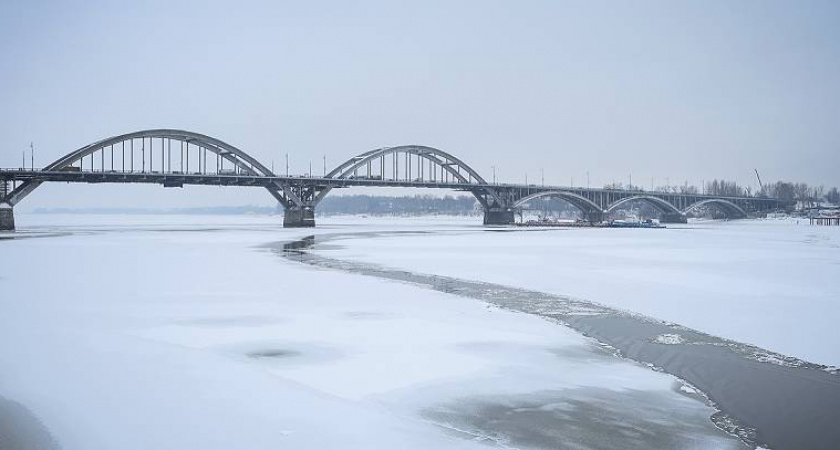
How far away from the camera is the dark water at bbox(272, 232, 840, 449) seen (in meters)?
7.50

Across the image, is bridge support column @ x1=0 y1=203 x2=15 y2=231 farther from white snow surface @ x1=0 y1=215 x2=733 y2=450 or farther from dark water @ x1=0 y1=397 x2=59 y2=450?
dark water @ x1=0 y1=397 x2=59 y2=450

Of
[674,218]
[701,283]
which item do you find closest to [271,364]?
[701,283]

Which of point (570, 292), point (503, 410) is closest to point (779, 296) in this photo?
point (570, 292)

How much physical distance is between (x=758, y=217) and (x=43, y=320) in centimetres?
18890

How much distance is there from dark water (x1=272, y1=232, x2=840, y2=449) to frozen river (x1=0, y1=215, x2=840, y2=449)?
0.46 meters

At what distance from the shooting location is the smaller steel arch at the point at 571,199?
399 feet

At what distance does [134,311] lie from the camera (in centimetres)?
1519

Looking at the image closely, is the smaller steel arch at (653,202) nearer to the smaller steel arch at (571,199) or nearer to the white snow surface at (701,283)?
the smaller steel arch at (571,199)

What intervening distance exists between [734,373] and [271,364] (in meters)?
7.30

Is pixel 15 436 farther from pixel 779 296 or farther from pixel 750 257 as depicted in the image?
pixel 750 257

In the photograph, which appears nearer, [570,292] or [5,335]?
[5,335]

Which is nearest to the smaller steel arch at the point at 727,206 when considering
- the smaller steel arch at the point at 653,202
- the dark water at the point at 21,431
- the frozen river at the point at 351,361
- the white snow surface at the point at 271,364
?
the smaller steel arch at the point at 653,202

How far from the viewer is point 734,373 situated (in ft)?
33.0

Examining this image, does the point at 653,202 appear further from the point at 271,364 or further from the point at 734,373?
the point at 271,364
